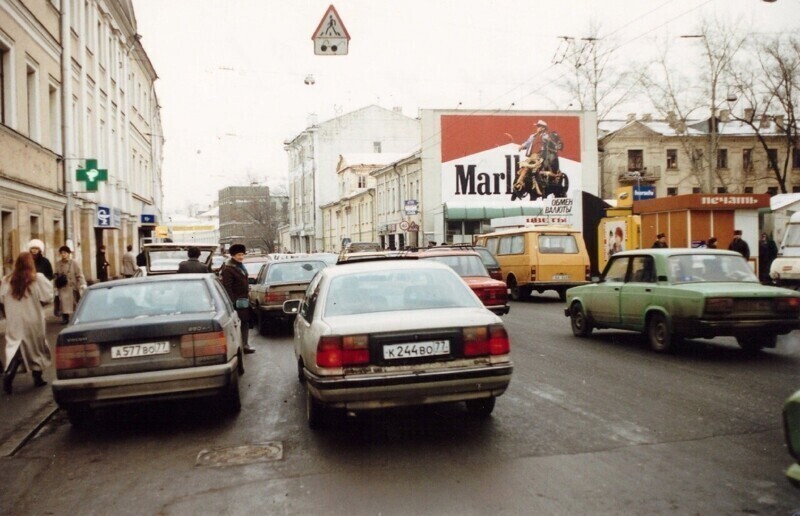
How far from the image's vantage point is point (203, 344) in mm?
6777

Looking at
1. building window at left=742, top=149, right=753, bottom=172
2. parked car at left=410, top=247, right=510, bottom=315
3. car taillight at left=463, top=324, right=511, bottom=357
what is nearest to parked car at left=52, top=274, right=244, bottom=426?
car taillight at left=463, top=324, right=511, bottom=357

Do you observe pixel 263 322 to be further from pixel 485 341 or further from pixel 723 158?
pixel 723 158

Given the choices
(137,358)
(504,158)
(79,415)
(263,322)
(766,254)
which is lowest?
(79,415)

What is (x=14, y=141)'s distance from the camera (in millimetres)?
16734

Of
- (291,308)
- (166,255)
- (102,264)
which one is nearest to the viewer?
(291,308)

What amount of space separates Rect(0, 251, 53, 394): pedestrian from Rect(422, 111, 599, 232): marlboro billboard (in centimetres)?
3922

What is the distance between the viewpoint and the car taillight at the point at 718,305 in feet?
31.5

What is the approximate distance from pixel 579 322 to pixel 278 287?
5859 millimetres

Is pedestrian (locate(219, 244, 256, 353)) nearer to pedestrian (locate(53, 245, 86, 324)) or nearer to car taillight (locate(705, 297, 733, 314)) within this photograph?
pedestrian (locate(53, 245, 86, 324))

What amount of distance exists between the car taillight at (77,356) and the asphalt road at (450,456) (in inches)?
27.9

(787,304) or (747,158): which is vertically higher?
(747,158)

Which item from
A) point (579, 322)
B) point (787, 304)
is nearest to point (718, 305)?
point (787, 304)

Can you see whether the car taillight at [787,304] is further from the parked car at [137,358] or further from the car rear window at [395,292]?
the parked car at [137,358]

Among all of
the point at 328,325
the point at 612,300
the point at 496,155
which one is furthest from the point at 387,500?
the point at 496,155
